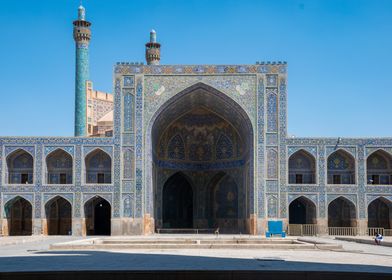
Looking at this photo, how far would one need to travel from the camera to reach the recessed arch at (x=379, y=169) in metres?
32.4

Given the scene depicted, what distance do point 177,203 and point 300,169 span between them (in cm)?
816

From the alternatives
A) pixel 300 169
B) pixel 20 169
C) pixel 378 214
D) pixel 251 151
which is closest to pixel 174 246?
pixel 251 151

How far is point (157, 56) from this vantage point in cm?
4606

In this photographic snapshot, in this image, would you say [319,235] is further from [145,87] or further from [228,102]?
[145,87]

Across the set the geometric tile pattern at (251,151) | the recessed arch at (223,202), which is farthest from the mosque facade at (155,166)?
the recessed arch at (223,202)

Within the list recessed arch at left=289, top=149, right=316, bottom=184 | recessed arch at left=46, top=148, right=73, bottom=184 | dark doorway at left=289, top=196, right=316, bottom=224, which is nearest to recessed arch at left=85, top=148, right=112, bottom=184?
recessed arch at left=46, top=148, right=73, bottom=184

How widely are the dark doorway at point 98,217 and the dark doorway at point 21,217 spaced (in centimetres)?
310

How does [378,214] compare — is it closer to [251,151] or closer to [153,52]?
[251,151]

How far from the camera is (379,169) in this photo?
107 feet

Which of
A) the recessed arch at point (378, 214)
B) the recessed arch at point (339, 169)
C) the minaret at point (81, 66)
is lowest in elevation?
the recessed arch at point (378, 214)

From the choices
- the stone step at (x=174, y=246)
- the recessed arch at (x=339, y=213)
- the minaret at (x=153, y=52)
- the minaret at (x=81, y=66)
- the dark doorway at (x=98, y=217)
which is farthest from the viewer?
the minaret at (x=153, y=52)

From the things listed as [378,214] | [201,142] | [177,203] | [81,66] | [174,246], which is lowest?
[174,246]

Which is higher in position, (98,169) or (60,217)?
(98,169)

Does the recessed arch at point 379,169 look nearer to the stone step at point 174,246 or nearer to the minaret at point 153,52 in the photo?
the stone step at point 174,246
